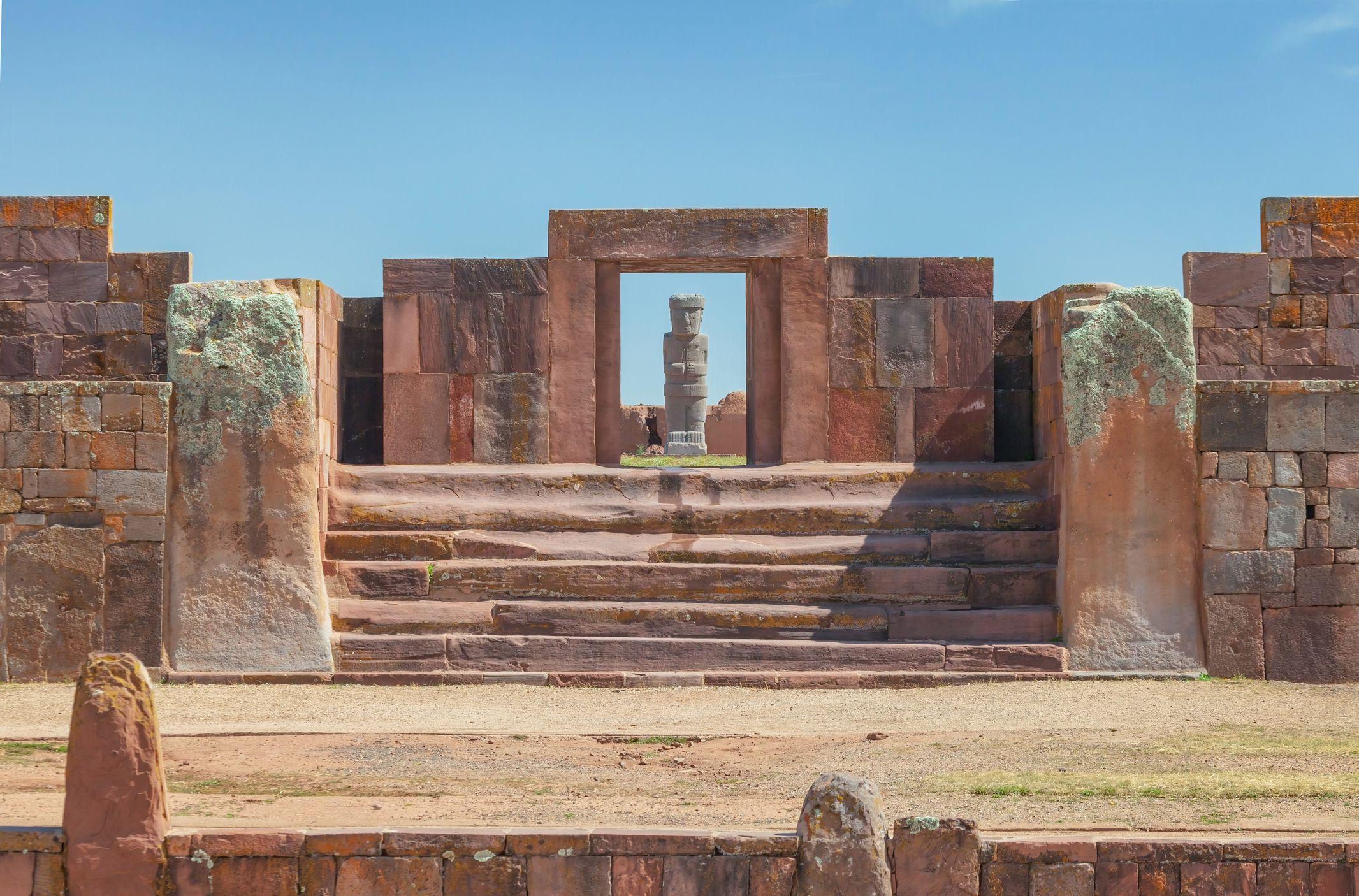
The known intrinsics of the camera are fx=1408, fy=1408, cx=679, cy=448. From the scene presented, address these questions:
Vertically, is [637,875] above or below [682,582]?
below

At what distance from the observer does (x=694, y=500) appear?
423 inches

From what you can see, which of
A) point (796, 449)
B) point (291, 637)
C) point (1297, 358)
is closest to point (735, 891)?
point (291, 637)

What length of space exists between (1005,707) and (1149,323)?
10.2ft

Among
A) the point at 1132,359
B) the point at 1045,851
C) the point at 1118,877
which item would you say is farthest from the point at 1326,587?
the point at 1045,851

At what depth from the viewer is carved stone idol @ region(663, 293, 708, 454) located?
25031mm

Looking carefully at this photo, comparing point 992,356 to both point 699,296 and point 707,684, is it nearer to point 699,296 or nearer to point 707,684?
point 707,684

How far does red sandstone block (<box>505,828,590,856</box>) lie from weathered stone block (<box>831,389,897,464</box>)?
7425 millimetres

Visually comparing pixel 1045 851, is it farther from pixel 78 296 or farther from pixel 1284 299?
pixel 78 296

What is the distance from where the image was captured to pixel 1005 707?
27.9 feet

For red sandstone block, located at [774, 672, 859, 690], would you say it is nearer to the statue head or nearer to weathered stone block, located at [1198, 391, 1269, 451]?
weathered stone block, located at [1198, 391, 1269, 451]

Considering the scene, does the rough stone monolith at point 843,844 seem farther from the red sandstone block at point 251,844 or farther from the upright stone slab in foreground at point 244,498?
the upright stone slab in foreground at point 244,498

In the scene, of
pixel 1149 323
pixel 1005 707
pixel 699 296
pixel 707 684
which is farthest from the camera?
pixel 699 296

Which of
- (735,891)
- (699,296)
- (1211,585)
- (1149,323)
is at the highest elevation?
(699,296)

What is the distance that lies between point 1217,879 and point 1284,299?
923 centimetres
